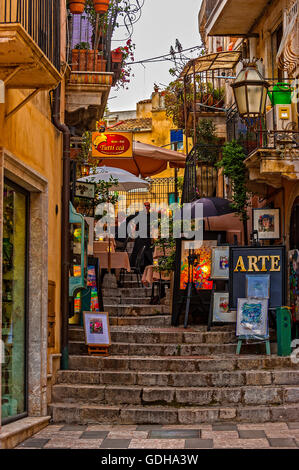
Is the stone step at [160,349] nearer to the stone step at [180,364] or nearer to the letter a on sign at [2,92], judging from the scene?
the stone step at [180,364]

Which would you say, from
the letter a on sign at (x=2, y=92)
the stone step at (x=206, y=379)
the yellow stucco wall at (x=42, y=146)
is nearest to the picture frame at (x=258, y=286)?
the stone step at (x=206, y=379)

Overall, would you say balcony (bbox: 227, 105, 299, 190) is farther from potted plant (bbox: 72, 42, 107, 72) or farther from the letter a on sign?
the letter a on sign

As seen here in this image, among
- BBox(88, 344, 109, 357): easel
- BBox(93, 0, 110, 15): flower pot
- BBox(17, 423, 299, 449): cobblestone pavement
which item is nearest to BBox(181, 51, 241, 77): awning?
BBox(93, 0, 110, 15): flower pot

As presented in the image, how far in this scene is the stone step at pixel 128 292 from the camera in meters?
18.4

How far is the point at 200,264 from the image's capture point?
1592 cm

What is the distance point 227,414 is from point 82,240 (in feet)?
11.8

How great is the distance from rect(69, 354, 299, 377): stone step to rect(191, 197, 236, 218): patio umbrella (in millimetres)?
4301

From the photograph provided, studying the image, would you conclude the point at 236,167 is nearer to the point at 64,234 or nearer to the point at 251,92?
the point at 251,92

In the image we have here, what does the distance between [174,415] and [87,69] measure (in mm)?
5597

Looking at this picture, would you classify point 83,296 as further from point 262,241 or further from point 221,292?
point 262,241

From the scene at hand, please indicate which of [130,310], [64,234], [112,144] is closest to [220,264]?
[130,310]

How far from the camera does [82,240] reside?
42.3 ft
